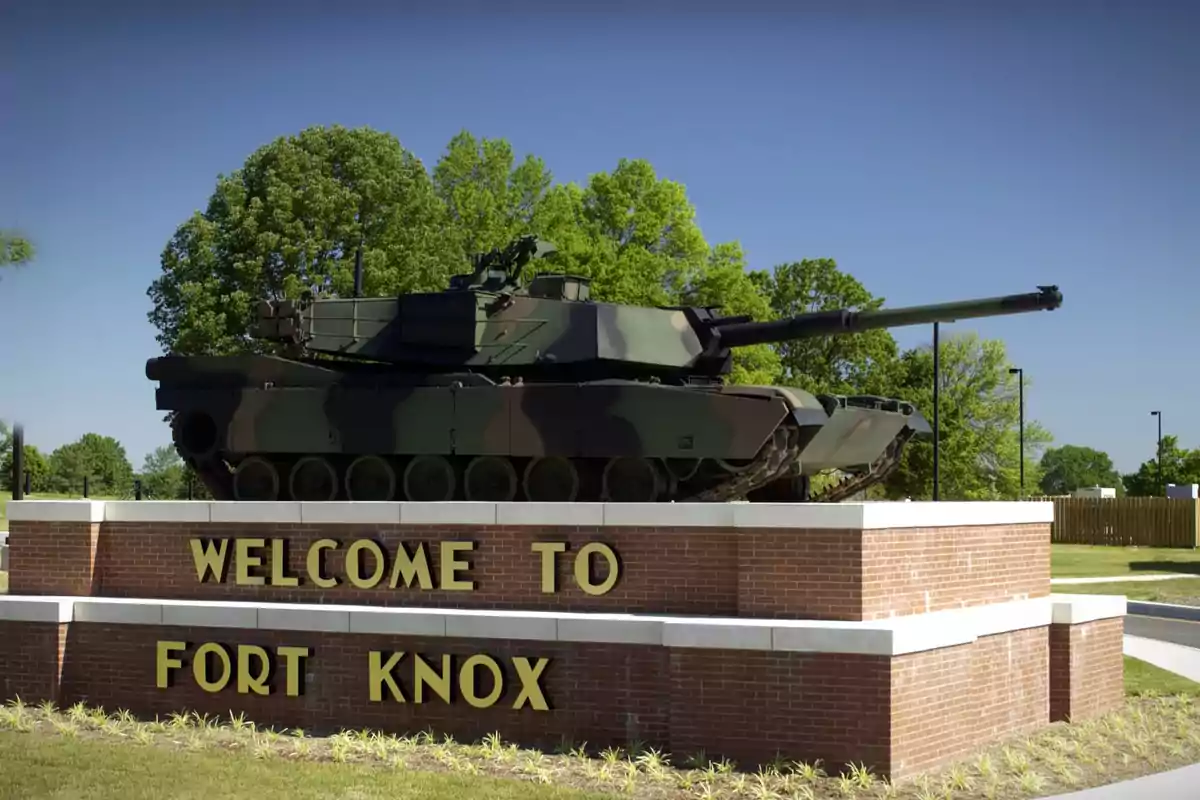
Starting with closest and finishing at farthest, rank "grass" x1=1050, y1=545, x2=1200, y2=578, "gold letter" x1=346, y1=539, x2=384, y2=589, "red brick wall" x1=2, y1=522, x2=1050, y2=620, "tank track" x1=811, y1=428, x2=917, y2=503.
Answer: "red brick wall" x1=2, y1=522, x2=1050, y2=620
"gold letter" x1=346, y1=539, x2=384, y2=589
"tank track" x1=811, y1=428, x2=917, y2=503
"grass" x1=1050, y1=545, x2=1200, y2=578

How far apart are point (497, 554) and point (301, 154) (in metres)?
28.8

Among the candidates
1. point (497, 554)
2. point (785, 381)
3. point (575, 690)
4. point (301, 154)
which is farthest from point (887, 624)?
point (785, 381)

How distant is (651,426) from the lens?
1566 cm

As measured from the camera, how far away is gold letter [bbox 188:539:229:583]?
1442 centimetres

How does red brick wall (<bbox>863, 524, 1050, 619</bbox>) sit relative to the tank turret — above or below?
below

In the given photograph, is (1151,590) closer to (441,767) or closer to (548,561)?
(548,561)

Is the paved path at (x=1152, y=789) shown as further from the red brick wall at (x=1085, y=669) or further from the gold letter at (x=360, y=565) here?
the gold letter at (x=360, y=565)

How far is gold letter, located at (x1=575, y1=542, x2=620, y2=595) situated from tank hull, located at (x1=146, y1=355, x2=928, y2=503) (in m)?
2.84

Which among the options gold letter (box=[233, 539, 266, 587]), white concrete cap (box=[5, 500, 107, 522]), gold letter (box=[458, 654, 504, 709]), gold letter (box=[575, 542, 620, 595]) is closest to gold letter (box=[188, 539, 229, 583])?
gold letter (box=[233, 539, 266, 587])

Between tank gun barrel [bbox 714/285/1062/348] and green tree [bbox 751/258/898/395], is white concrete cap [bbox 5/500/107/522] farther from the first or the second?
green tree [bbox 751/258/898/395]

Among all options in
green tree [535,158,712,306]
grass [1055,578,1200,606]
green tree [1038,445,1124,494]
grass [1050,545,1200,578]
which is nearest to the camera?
grass [1055,578,1200,606]

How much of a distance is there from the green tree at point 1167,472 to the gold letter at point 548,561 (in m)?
69.0

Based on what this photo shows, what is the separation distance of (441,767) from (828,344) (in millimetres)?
44581

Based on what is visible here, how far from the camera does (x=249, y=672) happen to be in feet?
45.0
